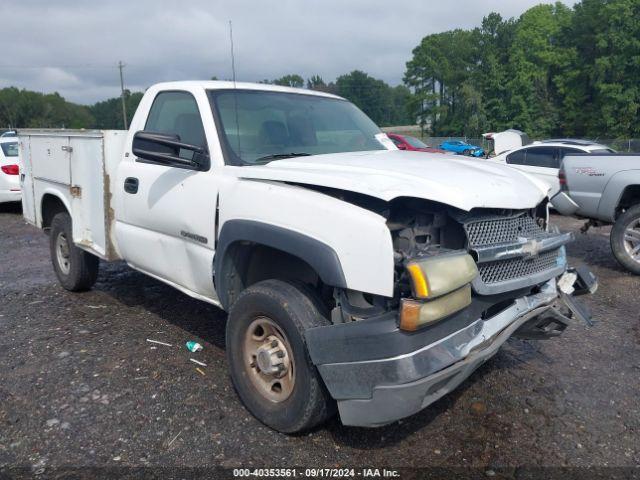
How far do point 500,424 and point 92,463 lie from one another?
2.32 m

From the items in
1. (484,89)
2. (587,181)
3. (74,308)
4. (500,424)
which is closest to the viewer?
(500,424)

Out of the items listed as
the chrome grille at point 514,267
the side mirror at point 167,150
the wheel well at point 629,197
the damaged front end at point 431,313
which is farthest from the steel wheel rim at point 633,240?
the side mirror at point 167,150

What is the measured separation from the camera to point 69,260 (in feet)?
18.8

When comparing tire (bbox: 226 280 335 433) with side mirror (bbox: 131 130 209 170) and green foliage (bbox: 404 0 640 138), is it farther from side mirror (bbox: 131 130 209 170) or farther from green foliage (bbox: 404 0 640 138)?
green foliage (bbox: 404 0 640 138)

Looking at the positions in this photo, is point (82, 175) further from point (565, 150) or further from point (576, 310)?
point (565, 150)

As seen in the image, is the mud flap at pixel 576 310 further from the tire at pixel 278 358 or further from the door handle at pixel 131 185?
the door handle at pixel 131 185

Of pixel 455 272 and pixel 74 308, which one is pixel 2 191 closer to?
pixel 74 308

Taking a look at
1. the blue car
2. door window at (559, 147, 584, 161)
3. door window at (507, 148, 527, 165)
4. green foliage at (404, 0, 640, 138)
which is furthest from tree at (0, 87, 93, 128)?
door window at (559, 147, 584, 161)

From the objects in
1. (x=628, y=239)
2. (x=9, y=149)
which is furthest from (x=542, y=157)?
(x=9, y=149)

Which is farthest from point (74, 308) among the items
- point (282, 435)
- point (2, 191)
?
point (2, 191)

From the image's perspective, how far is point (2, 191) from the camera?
1125 centimetres

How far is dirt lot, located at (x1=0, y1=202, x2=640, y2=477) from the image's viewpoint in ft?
9.99

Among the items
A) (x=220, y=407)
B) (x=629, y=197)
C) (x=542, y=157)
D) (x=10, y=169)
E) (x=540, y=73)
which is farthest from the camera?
(x=540, y=73)

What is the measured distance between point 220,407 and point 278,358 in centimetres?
68
